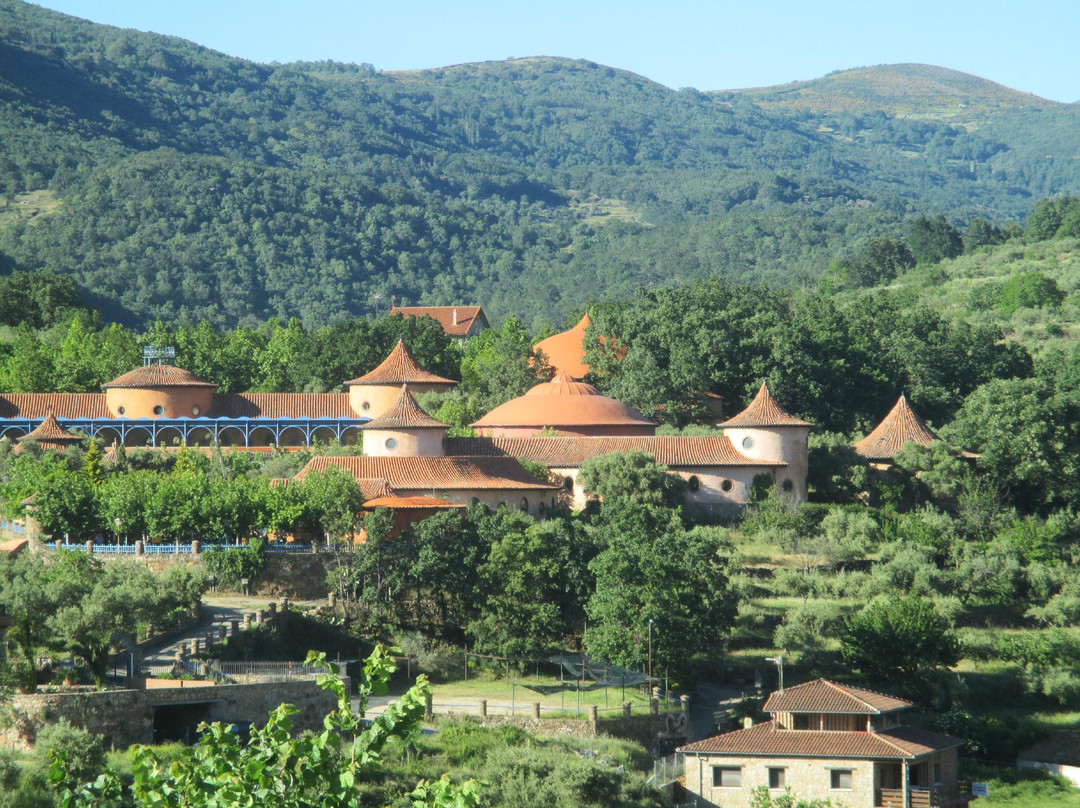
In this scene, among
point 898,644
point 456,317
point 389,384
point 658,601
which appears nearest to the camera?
point 658,601

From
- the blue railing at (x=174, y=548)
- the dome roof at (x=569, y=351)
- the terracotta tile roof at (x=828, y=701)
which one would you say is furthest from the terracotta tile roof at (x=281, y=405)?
the terracotta tile roof at (x=828, y=701)

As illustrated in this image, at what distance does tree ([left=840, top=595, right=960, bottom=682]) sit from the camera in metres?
42.1

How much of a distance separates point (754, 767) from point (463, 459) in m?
18.3

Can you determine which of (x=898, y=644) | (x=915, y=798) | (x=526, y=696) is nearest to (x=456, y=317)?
(x=898, y=644)

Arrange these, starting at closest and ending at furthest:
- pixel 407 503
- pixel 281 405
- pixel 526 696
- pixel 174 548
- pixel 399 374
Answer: pixel 526 696, pixel 174 548, pixel 407 503, pixel 399 374, pixel 281 405

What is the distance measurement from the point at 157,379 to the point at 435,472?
20.3 meters

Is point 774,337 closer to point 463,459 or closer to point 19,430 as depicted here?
point 463,459

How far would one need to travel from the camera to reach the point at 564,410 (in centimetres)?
5991

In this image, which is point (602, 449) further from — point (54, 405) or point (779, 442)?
point (54, 405)

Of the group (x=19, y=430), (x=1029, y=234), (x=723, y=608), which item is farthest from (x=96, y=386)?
(x=1029, y=234)

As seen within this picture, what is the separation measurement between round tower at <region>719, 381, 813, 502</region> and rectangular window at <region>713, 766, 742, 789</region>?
19.6m

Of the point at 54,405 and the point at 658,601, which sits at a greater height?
the point at 54,405

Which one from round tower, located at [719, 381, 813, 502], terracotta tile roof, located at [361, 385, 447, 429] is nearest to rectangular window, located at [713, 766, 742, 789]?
terracotta tile roof, located at [361, 385, 447, 429]

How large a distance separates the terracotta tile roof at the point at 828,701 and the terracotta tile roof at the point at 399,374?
1232 inches
